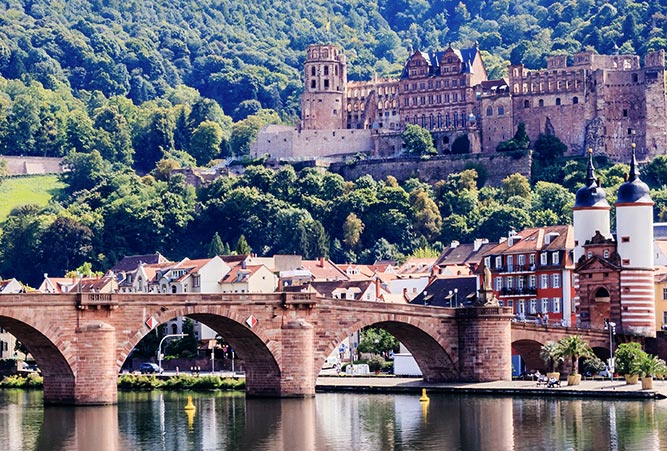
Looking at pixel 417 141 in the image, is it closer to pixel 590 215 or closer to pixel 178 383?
pixel 590 215

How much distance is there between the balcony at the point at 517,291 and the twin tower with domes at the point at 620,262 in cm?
670

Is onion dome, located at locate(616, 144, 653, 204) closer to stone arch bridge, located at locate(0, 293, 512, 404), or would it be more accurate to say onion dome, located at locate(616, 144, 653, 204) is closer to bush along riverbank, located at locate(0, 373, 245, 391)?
stone arch bridge, located at locate(0, 293, 512, 404)

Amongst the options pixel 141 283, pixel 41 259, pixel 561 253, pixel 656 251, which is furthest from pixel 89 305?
pixel 41 259

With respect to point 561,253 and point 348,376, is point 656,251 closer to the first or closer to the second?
point 561,253

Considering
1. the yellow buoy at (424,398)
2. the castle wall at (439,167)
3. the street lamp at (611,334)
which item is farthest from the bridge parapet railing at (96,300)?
the castle wall at (439,167)

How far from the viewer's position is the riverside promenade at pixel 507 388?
95.4 m

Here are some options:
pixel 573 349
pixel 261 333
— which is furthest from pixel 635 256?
pixel 261 333

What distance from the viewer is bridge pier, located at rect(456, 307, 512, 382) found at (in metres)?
103

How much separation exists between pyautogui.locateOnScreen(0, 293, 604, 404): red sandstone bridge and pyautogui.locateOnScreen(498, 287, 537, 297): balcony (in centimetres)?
1147

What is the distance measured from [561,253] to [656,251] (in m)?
7.63

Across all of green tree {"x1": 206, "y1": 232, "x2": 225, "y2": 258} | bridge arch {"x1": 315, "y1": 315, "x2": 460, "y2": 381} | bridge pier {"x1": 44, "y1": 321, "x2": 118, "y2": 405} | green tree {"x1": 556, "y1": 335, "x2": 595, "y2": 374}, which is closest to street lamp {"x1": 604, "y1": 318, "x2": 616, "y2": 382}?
green tree {"x1": 556, "y1": 335, "x2": 595, "y2": 374}

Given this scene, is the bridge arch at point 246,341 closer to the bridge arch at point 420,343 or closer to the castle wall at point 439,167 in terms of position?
the bridge arch at point 420,343

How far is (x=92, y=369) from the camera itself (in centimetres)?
9325

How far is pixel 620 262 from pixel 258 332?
24.4 metres
